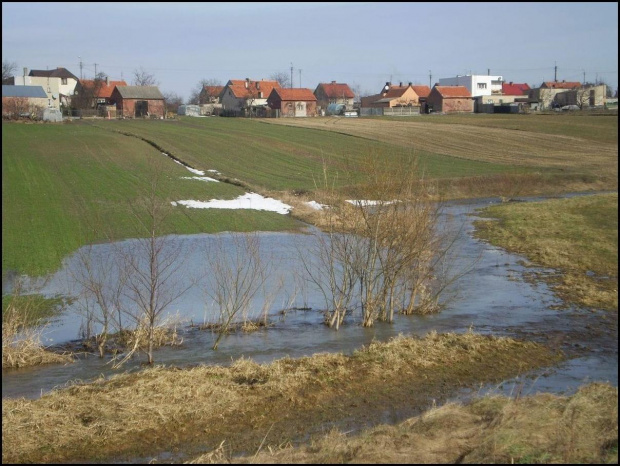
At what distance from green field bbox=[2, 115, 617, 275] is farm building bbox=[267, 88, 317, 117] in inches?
874

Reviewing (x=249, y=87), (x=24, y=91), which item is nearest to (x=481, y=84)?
(x=249, y=87)

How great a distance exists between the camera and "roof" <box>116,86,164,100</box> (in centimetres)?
9898

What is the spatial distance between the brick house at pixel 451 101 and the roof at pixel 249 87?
27527mm

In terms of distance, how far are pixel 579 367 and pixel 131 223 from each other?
835 inches

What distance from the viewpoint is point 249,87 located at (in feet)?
411

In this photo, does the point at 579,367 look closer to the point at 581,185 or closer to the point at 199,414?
the point at 199,414

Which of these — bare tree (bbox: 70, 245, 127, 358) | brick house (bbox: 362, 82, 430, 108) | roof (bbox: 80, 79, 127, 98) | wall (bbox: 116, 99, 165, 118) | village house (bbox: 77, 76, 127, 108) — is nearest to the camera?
bare tree (bbox: 70, 245, 127, 358)

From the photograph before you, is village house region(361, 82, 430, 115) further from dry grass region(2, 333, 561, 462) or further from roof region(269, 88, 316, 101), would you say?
dry grass region(2, 333, 561, 462)

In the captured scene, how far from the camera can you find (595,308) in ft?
66.0

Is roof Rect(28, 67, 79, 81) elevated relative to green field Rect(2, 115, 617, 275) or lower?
elevated

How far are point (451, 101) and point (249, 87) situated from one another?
34896 millimetres

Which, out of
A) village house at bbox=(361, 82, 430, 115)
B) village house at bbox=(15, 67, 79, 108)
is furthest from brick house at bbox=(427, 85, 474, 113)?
village house at bbox=(15, 67, 79, 108)

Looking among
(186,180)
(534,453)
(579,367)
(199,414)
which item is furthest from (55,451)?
(186,180)

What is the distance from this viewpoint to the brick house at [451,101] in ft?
380
